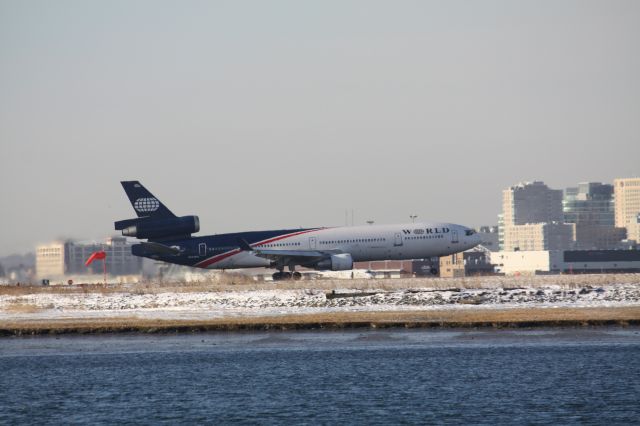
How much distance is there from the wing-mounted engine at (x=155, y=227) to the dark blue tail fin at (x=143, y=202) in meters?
0.64

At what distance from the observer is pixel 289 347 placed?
182 feet

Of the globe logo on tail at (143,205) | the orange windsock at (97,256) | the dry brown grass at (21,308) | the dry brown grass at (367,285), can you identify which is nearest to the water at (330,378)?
the dry brown grass at (21,308)

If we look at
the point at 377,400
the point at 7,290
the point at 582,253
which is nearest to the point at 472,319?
the point at 377,400

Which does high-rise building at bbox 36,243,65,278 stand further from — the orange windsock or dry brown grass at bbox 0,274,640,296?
dry brown grass at bbox 0,274,640,296

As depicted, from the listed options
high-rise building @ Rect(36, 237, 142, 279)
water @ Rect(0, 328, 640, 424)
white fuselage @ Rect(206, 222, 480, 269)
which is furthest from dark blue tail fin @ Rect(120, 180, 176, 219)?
water @ Rect(0, 328, 640, 424)

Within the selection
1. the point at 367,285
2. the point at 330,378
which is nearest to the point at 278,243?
the point at 367,285

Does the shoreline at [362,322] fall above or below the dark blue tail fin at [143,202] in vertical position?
below

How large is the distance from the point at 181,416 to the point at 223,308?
3851cm

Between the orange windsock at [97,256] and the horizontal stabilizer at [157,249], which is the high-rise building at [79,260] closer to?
the orange windsock at [97,256]

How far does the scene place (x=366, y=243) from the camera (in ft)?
326

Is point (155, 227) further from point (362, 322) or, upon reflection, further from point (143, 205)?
point (362, 322)

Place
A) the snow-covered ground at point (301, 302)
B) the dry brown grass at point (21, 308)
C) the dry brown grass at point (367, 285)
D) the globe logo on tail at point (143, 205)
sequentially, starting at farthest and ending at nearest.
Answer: the globe logo on tail at point (143, 205) < the dry brown grass at point (367, 285) < the dry brown grass at point (21, 308) < the snow-covered ground at point (301, 302)

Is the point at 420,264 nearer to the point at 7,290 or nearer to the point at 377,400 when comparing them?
the point at 7,290

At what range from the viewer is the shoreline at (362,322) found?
6203 cm
